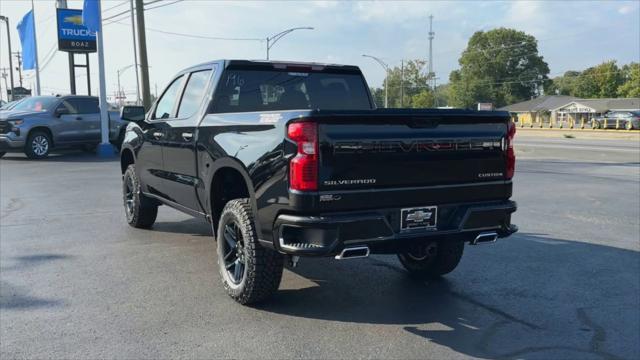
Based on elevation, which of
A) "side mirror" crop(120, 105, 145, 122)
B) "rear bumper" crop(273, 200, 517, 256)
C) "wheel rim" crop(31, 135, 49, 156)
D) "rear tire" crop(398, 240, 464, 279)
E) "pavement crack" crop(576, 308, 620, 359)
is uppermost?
"side mirror" crop(120, 105, 145, 122)

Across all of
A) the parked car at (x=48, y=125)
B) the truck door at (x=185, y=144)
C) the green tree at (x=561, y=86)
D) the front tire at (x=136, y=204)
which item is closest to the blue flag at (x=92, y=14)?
the parked car at (x=48, y=125)

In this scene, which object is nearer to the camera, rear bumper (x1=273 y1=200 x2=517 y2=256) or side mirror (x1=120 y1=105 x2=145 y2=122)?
rear bumper (x1=273 y1=200 x2=517 y2=256)

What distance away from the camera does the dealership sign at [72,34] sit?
84.0 feet

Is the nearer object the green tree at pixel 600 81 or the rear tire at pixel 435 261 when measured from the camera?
the rear tire at pixel 435 261

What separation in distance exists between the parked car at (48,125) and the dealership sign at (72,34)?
9727 millimetres

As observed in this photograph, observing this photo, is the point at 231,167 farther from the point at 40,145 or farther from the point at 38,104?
the point at 38,104

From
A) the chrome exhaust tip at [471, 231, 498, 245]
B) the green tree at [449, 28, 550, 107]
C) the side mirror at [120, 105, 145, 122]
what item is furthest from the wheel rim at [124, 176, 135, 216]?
the green tree at [449, 28, 550, 107]

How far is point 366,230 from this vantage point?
380 cm

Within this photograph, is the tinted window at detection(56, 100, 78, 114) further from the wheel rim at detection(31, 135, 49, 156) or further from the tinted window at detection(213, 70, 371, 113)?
the tinted window at detection(213, 70, 371, 113)

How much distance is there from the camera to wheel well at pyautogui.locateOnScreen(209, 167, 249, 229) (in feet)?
15.6

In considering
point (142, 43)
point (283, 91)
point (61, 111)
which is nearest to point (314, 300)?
point (283, 91)

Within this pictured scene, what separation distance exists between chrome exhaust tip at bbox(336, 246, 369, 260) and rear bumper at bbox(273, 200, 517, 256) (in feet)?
0.10

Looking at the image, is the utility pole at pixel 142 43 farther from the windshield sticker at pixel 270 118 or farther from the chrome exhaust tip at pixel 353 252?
the chrome exhaust tip at pixel 353 252

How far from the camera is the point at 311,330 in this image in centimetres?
408
